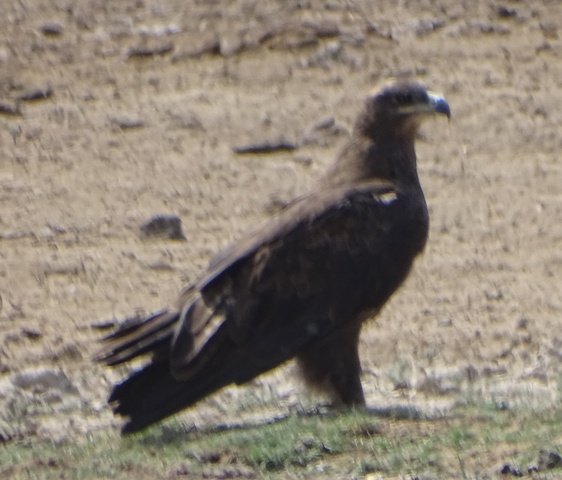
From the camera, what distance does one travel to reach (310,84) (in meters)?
13.2

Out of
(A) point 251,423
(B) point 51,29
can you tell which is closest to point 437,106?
(A) point 251,423

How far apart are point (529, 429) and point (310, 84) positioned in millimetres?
6687

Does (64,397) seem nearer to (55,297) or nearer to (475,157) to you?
(55,297)

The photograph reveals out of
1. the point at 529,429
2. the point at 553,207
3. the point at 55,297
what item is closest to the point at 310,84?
the point at 553,207

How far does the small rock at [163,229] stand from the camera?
11.2 metres

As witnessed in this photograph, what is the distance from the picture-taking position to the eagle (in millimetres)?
7629

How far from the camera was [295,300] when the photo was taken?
8031 mm

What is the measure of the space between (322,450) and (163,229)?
4.76 meters

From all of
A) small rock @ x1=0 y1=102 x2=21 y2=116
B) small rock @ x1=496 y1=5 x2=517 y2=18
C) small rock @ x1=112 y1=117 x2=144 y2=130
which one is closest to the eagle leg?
small rock @ x1=112 y1=117 x2=144 y2=130

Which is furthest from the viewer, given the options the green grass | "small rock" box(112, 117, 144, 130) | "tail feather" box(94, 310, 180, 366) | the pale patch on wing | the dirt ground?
"small rock" box(112, 117, 144, 130)

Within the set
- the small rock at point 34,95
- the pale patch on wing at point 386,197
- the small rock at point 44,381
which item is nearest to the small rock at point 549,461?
the pale patch on wing at point 386,197

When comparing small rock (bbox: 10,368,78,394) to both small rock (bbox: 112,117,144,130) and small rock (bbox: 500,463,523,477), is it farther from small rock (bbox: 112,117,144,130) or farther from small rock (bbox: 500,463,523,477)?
small rock (bbox: 112,117,144,130)

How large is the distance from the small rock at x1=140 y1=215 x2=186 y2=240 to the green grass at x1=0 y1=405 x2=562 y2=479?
12.5 ft

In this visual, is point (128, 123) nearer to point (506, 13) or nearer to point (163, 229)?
point (163, 229)
